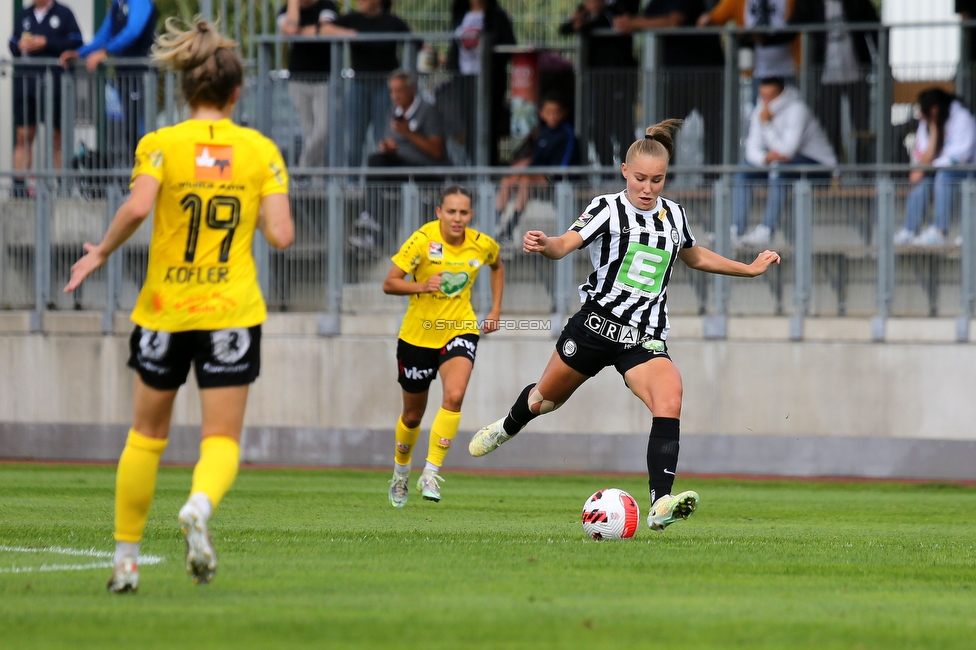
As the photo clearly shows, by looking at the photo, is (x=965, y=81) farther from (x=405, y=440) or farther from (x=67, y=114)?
(x=67, y=114)

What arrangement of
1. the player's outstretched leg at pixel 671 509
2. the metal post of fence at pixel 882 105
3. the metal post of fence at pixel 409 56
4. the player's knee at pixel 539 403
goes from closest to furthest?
the player's outstretched leg at pixel 671 509 → the player's knee at pixel 539 403 → the metal post of fence at pixel 882 105 → the metal post of fence at pixel 409 56

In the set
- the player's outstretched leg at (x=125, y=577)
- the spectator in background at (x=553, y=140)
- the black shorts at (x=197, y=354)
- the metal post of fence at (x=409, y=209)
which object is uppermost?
the spectator in background at (x=553, y=140)

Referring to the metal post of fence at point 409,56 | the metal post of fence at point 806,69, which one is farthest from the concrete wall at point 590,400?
the metal post of fence at point 409,56

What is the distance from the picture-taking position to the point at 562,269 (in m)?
17.0

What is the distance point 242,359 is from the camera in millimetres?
5785

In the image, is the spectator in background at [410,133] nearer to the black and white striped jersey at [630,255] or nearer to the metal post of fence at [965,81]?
the metal post of fence at [965,81]

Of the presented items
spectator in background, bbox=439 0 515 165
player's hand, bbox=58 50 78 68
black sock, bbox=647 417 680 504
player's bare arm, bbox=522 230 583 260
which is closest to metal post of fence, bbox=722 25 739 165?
spectator in background, bbox=439 0 515 165

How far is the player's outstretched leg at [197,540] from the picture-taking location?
5.36 metres

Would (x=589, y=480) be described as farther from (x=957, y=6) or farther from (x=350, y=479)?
(x=957, y=6)

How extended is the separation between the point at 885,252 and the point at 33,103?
35.5 feet

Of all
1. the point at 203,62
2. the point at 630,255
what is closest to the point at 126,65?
the point at 630,255

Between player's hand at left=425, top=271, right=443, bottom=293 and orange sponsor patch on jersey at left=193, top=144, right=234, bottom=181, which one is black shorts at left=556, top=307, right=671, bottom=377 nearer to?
player's hand at left=425, top=271, right=443, bottom=293

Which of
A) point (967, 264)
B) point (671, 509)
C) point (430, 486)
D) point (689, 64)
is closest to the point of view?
point (671, 509)

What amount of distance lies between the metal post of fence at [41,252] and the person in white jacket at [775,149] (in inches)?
332
